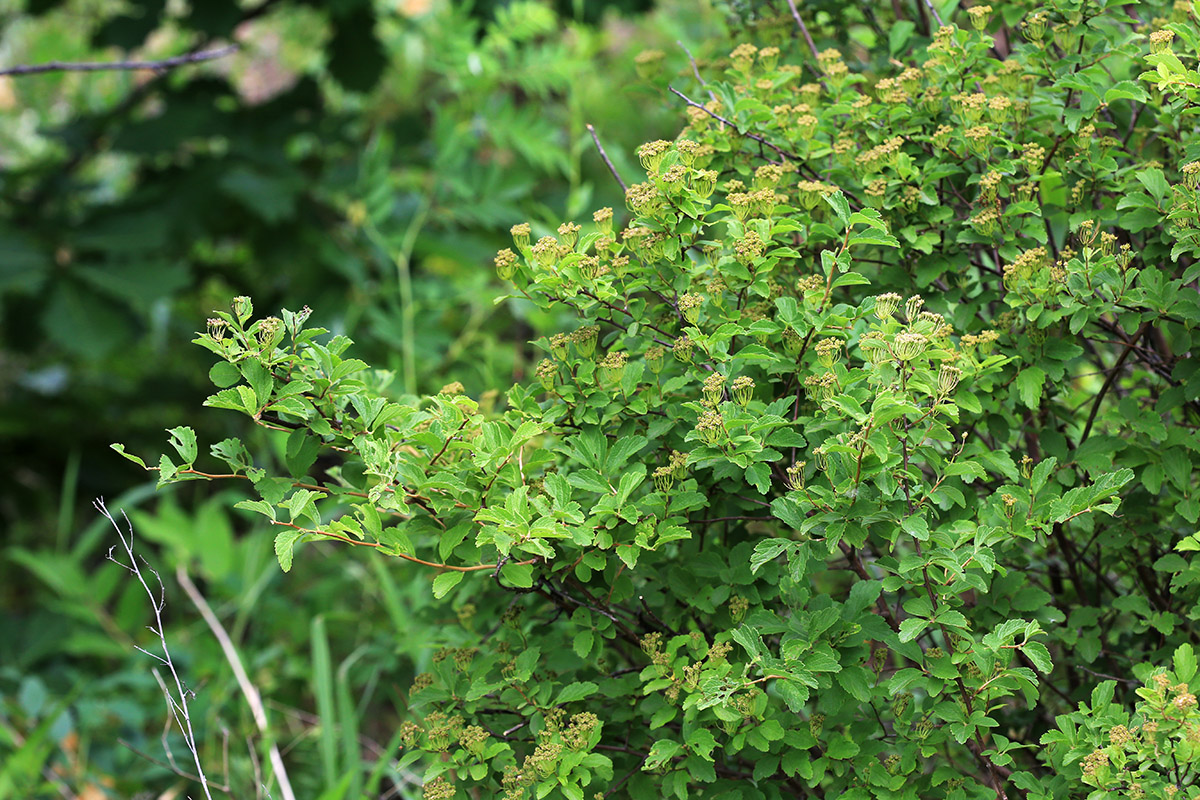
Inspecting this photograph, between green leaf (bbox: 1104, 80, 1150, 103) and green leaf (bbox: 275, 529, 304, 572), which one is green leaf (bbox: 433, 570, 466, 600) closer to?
green leaf (bbox: 275, 529, 304, 572)

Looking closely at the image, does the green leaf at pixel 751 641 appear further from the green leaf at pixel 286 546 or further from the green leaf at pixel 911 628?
the green leaf at pixel 286 546

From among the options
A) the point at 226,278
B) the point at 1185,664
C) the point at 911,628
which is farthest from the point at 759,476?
the point at 226,278

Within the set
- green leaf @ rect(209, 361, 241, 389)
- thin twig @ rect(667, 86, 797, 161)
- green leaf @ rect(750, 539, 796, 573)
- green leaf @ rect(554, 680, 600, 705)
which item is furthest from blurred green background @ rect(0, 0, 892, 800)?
green leaf @ rect(750, 539, 796, 573)

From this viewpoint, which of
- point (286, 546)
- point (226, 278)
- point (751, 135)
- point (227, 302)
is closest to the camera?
point (286, 546)

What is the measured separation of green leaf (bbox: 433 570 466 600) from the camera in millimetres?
1158

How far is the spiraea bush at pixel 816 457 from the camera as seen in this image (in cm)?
114

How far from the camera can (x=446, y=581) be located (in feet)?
3.86

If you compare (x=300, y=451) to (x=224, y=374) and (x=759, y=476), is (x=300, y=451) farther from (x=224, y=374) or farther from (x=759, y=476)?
(x=759, y=476)

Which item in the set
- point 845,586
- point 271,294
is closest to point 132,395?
point 271,294

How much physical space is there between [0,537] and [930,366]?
144 inches

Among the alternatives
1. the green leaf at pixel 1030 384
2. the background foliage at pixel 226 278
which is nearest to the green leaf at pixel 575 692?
the green leaf at pixel 1030 384

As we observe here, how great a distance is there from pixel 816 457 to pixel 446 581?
0.44 metres

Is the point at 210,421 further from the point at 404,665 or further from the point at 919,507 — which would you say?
the point at 919,507

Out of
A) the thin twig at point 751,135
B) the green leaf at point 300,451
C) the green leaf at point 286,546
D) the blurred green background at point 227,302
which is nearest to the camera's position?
the green leaf at point 286,546
